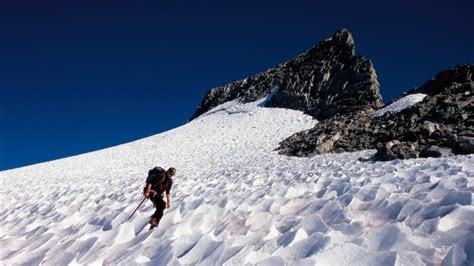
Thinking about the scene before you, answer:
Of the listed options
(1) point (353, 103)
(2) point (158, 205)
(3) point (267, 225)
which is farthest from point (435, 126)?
(1) point (353, 103)

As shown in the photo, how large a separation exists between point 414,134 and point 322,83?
95.5 ft

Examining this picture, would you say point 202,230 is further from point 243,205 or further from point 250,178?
point 250,178

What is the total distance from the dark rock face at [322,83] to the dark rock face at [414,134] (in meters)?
13.1

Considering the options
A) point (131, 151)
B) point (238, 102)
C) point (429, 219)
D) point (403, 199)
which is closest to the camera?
point (429, 219)

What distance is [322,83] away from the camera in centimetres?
4516

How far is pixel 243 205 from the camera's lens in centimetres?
715

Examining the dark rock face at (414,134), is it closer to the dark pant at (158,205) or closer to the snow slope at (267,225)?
the snow slope at (267,225)

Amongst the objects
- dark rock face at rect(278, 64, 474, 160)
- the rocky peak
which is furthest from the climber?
the rocky peak

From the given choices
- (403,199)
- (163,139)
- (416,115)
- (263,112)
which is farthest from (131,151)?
(403,199)

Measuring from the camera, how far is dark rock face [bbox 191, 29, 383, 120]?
3962 centimetres

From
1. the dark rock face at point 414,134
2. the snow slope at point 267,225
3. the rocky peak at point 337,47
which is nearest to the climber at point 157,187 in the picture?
the snow slope at point 267,225

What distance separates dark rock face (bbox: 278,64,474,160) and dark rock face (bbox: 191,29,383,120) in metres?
13.1

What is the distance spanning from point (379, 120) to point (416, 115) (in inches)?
124

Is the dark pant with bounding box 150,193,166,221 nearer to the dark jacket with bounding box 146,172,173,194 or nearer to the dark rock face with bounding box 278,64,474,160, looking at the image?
the dark jacket with bounding box 146,172,173,194
